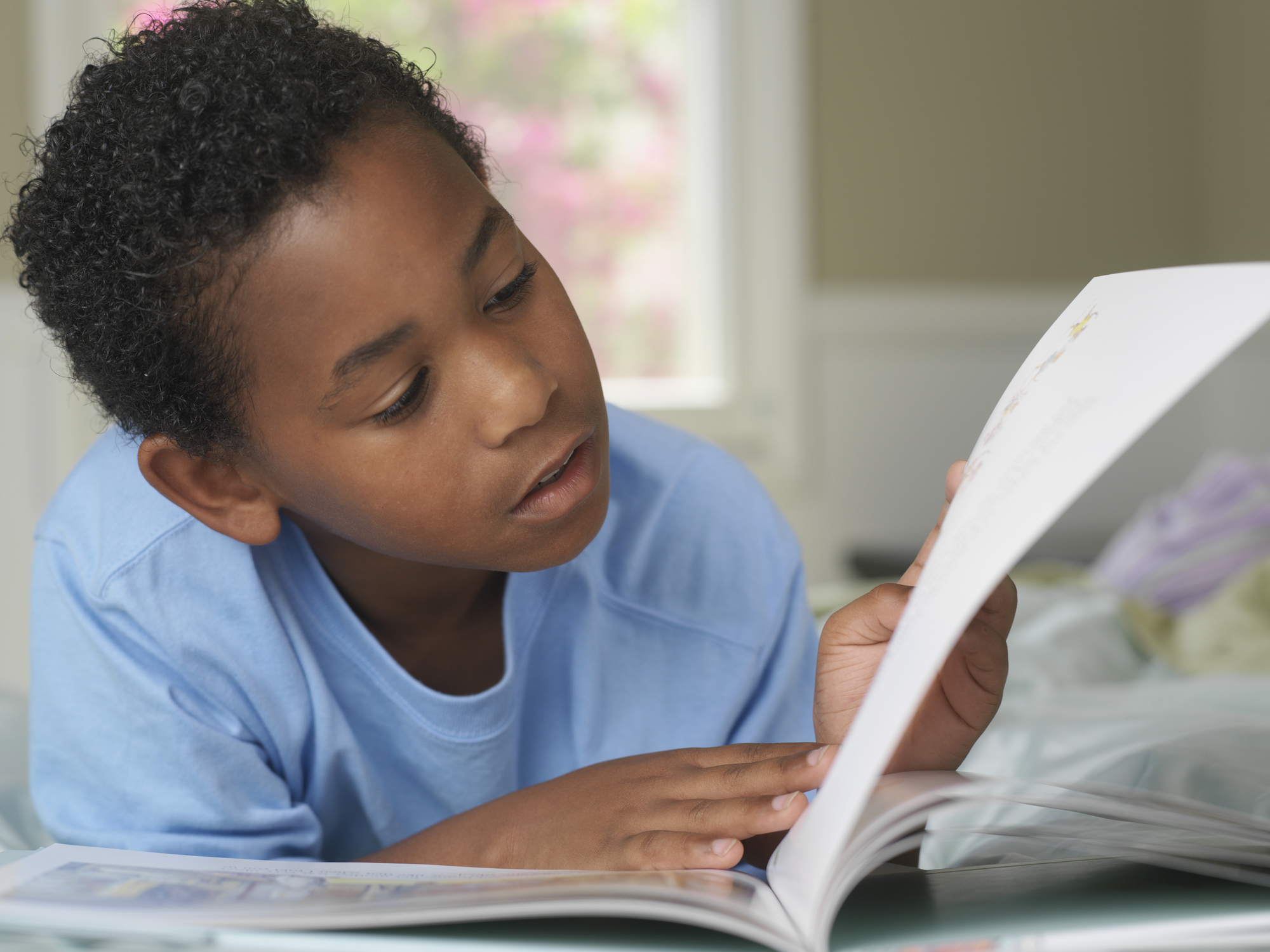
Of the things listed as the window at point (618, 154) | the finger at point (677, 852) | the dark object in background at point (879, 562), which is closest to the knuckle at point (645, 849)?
the finger at point (677, 852)

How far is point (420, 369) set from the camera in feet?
1.92

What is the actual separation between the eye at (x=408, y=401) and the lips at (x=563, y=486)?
0.26 feet

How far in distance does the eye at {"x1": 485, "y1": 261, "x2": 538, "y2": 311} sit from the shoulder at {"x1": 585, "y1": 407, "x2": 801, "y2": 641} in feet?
0.81

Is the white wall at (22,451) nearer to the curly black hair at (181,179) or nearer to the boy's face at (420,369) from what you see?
the curly black hair at (181,179)

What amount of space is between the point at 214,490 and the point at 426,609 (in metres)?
0.19

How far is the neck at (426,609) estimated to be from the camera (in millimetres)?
794

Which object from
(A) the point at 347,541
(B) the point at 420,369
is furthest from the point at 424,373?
(A) the point at 347,541

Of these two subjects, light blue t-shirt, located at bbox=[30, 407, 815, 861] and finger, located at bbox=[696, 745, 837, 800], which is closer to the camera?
finger, located at bbox=[696, 745, 837, 800]

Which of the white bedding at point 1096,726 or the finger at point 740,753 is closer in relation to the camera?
the finger at point 740,753

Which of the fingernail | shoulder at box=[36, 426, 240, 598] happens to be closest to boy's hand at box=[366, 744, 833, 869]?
the fingernail

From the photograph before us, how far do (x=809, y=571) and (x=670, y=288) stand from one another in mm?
754

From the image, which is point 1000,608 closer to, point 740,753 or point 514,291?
point 740,753

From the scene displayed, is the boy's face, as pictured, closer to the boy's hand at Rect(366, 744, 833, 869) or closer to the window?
the boy's hand at Rect(366, 744, 833, 869)

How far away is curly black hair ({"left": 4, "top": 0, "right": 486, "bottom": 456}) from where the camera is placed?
0.58 meters
